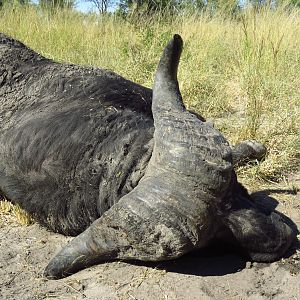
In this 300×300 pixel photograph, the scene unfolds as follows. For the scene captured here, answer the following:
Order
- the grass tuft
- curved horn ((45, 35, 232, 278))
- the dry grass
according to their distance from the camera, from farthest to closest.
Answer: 1. the grass tuft
2. the dry grass
3. curved horn ((45, 35, 232, 278))

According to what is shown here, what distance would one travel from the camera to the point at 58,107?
10.9 ft

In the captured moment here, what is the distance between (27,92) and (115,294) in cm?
169

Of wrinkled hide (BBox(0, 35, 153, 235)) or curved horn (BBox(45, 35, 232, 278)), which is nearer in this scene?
curved horn (BBox(45, 35, 232, 278))

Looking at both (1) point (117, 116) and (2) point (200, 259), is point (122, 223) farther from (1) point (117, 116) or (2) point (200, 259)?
(1) point (117, 116)

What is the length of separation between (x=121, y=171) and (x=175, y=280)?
24.3 inches

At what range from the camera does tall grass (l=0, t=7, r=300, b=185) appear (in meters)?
4.67

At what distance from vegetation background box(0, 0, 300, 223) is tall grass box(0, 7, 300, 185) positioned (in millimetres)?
10

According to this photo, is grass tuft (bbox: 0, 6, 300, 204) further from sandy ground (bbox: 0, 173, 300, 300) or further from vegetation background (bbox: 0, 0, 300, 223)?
sandy ground (bbox: 0, 173, 300, 300)

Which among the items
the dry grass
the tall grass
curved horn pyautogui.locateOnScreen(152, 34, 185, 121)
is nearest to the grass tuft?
the tall grass

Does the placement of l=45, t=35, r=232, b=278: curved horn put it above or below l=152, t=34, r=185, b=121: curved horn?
below

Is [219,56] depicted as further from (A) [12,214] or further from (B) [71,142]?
(B) [71,142]

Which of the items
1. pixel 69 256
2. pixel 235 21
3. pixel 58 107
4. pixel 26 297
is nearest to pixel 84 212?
pixel 69 256

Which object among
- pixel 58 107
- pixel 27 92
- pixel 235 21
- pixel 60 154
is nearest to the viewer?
pixel 60 154

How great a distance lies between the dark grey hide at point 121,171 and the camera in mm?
2295
